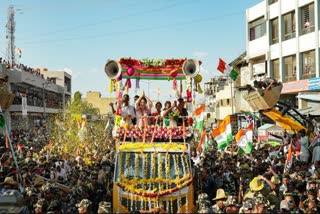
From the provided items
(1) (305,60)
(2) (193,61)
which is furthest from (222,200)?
(1) (305,60)

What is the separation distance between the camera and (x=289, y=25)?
1141 inches

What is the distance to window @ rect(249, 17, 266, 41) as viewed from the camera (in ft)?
106

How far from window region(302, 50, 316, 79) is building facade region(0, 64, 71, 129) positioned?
21.3m

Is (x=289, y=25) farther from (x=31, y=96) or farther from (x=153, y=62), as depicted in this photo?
(x=31, y=96)

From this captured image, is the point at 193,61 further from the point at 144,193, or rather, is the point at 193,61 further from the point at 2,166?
the point at 2,166

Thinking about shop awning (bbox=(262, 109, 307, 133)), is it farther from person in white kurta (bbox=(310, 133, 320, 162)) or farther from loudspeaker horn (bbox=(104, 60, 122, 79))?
loudspeaker horn (bbox=(104, 60, 122, 79))

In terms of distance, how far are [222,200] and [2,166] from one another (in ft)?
24.7

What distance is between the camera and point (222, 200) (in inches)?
320

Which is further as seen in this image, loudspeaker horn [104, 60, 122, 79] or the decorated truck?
loudspeaker horn [104, 60, 122, 79]

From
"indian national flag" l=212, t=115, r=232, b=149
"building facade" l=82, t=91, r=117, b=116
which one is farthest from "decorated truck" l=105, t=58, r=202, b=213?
"building facade" l=82, t=91, r=117, b=116

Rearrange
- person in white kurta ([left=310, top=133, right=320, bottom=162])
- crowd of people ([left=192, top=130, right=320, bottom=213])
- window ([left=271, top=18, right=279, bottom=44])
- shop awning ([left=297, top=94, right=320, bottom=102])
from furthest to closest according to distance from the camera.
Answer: window ([left=271, top=18, right=279, bottom=44])
shop awning ([left=297, top=94, right=320, bottom=102])
person in white kurta ([left=310, top=133, right=320, bottom=162])
crowd of people ([left=192, top=130, right=320, bottom=213])

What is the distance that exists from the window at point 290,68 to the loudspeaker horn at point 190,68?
1779 cm

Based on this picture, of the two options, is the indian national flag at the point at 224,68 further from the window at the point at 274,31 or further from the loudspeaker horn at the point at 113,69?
the window at the point at 274,31

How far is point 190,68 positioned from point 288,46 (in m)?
18.5
